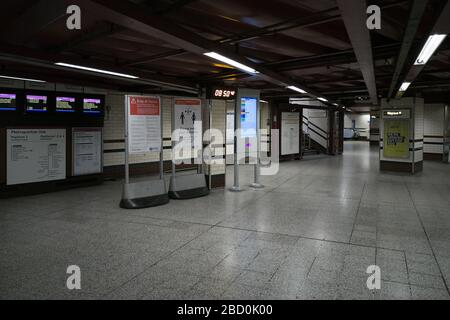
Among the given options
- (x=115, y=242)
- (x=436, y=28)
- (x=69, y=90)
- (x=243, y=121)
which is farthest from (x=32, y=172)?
(x=436, y=28)

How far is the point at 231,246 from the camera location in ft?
13.0

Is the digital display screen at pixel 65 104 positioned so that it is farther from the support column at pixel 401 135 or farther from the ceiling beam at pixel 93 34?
the support column at pixel 401 135

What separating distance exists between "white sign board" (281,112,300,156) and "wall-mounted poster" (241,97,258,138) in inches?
243

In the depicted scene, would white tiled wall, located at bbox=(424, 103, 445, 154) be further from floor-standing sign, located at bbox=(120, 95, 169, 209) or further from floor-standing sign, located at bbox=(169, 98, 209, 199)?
floor-standing sign, located at bbox=(120, 95, 169, 209)

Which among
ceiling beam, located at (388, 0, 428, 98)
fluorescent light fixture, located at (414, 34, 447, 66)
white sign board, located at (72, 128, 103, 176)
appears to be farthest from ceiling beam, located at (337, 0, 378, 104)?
white sign board, located at (72, 128, 103, 176)

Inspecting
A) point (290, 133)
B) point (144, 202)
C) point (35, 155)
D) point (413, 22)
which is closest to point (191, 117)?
point (144, 202)

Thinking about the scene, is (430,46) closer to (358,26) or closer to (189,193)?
(358,26)

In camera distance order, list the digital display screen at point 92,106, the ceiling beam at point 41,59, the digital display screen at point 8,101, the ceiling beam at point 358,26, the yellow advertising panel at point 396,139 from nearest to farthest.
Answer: the ceiling beam at point 358,26 < the ceiling beam at point 41,59 < the digital display screen at point 8,101 < the digital display screen at point 92,106 < the yellow advertising panel at point 396,139

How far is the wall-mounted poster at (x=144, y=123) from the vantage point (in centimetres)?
607

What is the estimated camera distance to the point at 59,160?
749 centimetres

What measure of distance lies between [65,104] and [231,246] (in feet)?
Result: 18.8

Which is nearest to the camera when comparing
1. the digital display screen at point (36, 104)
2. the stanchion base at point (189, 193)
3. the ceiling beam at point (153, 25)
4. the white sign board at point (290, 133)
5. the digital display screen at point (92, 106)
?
the ceiling beam at point (153, 25)

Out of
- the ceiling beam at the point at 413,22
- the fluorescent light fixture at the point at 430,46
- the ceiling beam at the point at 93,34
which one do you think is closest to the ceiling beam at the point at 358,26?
the ceiling beam at the point at 413,22

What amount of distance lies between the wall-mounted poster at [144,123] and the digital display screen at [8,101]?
8.63 ft
